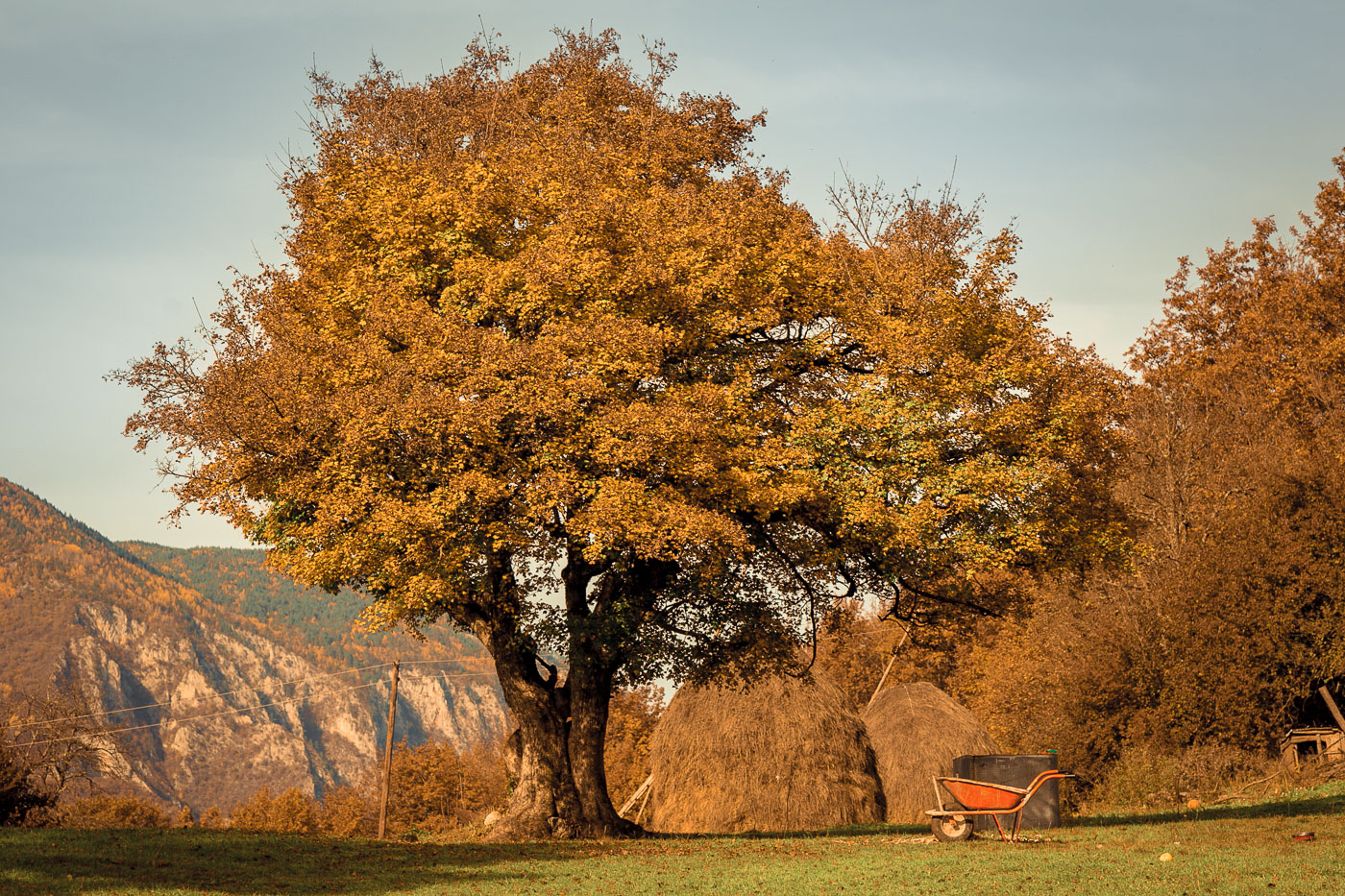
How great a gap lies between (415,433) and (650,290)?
15.0 feet

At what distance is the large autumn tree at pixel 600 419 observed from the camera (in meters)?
16.9

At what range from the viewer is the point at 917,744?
104ft

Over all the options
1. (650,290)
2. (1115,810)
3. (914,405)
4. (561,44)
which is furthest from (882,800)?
(561,44)

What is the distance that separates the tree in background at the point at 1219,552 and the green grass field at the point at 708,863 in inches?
265

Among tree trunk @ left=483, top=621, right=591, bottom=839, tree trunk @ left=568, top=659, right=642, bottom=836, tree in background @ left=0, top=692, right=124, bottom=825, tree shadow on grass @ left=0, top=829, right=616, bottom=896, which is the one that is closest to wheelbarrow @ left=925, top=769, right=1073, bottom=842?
tree shadow on grass @ left=0, top=829, right=616, bottom=896

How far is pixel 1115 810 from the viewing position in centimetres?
2481

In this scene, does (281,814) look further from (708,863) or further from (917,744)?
(708,863)

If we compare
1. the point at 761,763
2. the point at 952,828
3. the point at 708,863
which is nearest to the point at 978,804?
the point at 952,828

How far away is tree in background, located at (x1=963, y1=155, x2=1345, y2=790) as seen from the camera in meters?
27.6

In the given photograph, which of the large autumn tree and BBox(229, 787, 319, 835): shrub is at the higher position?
the large autumn tree

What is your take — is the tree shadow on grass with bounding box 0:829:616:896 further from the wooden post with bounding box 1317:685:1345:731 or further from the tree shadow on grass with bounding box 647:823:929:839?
the wooden post with bounding box 1317:685:1345:731

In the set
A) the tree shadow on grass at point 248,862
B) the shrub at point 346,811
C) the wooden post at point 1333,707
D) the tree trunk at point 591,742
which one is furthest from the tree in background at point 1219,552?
the shrub at point 346,811

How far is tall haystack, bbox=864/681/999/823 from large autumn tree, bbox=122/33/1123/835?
10.9 metres

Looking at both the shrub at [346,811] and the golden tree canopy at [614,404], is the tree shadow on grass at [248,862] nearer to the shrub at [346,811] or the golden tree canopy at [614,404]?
the golden tree canopy at [614,404]
